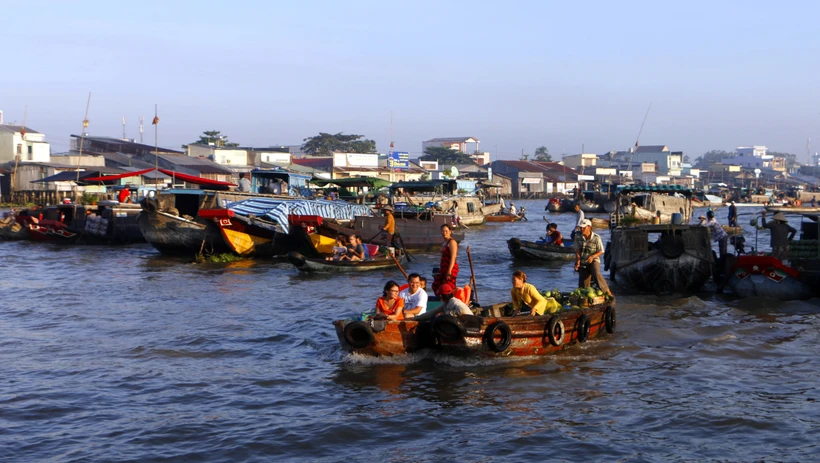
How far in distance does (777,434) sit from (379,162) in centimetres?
6416

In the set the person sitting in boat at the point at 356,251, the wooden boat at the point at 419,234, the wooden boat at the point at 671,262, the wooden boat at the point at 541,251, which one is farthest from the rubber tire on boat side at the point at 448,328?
the wooden boat at the point at 419,234

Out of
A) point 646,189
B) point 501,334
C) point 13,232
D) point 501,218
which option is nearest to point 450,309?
point 501,334

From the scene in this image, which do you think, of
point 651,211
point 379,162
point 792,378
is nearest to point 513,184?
point 379,162

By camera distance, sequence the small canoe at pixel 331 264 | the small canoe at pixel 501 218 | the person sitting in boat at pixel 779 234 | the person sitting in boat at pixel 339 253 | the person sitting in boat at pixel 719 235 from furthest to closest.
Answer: the small canoe at pixel 501 218 → the person sitting in boat at pixel 339 253 → the small canoe at pixel 331 264 → the person sitting in boat at pixel 719 235 → the person sitting in boat at pixel 779 234

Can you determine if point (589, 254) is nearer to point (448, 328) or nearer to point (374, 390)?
point (448, 328)

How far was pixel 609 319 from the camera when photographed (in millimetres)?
13117

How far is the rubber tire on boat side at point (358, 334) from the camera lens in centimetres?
1055

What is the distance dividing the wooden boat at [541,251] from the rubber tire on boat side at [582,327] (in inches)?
469

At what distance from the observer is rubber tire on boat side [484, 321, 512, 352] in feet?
35.1

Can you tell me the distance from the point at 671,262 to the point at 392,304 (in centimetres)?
862

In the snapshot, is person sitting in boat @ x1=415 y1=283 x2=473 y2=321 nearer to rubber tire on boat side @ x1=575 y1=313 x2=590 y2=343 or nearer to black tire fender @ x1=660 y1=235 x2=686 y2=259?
rubber tire on boat side @ x1=575 y1=313 x2=590 y2=343

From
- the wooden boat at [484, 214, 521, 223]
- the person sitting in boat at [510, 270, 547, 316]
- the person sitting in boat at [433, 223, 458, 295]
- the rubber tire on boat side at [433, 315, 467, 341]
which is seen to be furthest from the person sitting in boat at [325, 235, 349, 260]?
the wooden boat at [484, 214, 521, 223]

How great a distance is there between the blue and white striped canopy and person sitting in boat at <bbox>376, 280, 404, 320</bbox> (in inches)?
563

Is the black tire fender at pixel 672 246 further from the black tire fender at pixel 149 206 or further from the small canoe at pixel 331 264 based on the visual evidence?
the black tire fender at pixel 149 206
